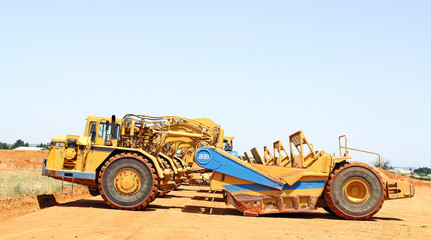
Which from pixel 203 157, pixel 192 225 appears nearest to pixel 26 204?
pixel 203 157

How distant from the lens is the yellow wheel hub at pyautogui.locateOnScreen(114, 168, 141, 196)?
41.3ft

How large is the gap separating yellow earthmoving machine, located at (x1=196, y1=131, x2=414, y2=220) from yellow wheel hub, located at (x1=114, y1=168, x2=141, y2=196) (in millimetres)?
1901

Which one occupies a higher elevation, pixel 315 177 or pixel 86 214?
pixel 315 177

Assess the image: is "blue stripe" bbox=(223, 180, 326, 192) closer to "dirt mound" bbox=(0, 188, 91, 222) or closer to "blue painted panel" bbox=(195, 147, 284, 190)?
"blue painted panel" bbox=(195, 147, 284, 190)

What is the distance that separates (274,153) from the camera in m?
16.4

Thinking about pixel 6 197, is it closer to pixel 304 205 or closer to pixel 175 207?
pixel 175 207

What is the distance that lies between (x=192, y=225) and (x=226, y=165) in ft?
9.37

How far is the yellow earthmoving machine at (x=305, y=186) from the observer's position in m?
12.1

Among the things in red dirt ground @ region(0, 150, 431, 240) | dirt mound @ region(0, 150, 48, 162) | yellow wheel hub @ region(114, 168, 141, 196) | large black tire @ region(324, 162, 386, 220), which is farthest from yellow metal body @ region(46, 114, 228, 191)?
dirt mound @ region(0, 150, 48, 162)

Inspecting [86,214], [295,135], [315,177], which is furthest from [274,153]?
[86,214]

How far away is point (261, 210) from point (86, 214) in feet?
15.6

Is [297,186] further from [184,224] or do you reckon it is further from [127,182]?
[127,182]

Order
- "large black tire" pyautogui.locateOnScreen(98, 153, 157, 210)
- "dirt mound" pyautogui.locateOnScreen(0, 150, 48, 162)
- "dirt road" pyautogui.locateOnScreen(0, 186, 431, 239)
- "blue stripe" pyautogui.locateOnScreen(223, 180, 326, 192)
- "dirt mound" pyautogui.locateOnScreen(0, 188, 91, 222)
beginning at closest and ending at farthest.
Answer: "dirt road" pyautogui.locateOnScreen(0, 186, 431, 239), "dirt mound" pyautogui.locateOnScreen(0, 188, 91, 222), "blue stripe" pyautogui.locateOnScreen(223, 180, 326, 192), "large black tire" pyautogui.locateOnScreen(98, 153, 157, 210), "dirt mound" pyautogui.locateOnScreen(0, 150, 48, 162)

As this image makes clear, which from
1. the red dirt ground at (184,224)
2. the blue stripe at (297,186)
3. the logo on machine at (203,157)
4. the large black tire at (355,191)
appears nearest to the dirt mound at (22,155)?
the red dirt ground at (184,224)
